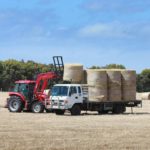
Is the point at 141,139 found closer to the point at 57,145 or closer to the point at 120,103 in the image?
the point at 57,145

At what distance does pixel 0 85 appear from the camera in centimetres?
11181

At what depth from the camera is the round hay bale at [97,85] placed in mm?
37688

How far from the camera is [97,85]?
37.7 meters

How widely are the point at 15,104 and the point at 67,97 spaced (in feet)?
15.6

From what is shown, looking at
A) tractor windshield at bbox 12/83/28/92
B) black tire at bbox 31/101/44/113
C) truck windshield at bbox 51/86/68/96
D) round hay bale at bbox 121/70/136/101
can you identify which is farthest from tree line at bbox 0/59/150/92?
truck windshield at bbox 51/86/68/96

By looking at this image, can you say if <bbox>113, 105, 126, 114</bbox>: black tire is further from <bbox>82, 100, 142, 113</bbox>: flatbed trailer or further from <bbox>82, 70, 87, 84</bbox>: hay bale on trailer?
<bbox>82, 70, 87, 84</bbox>: hay bale on trailer

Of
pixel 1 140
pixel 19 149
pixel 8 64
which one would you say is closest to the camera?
pixel 19 149

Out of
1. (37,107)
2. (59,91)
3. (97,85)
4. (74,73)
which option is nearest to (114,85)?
(97,85)

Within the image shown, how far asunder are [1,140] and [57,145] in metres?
1.96

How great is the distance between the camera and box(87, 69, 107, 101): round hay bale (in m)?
37.7

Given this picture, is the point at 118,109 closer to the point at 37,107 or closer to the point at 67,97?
the point at 67,97

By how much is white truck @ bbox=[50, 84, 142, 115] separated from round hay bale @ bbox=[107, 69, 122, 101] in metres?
0.50

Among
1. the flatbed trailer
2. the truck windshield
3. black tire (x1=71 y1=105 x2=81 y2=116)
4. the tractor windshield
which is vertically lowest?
black tire (x1=71 y1=105 x2=81 y2=116)

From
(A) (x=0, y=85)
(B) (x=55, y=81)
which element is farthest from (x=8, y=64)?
(B) (x=55, y=81)
